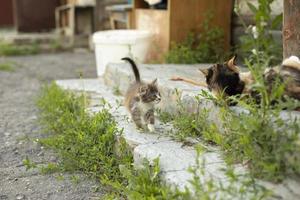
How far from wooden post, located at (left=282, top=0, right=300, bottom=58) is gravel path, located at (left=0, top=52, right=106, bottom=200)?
1740 millimetres

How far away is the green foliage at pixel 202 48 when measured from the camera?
5141mm

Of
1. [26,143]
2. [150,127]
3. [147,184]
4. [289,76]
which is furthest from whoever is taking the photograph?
[26,143]

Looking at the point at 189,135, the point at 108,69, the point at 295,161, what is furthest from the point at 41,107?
the point at 295,161

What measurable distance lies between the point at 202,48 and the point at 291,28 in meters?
1.95

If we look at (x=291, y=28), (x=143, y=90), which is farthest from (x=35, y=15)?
(x=291, y=28)

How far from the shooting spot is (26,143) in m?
3.95

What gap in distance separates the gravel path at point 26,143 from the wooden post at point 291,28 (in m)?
1.74

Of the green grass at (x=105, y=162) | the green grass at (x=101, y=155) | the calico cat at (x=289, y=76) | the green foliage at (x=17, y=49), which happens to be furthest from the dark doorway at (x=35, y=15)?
the calico cat at (x=289, y=76)

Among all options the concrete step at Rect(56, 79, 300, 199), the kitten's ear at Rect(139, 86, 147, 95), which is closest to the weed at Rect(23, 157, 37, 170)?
the concrete step at Rect(56, 79, 300, 199)

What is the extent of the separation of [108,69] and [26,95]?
51.0 inches

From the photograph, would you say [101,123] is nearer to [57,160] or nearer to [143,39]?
[57,160]

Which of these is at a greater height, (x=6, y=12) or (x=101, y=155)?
(x=6, y=12)

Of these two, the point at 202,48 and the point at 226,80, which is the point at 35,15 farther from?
the point at 226,80

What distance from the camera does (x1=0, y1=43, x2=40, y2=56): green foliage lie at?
950 centimetres
